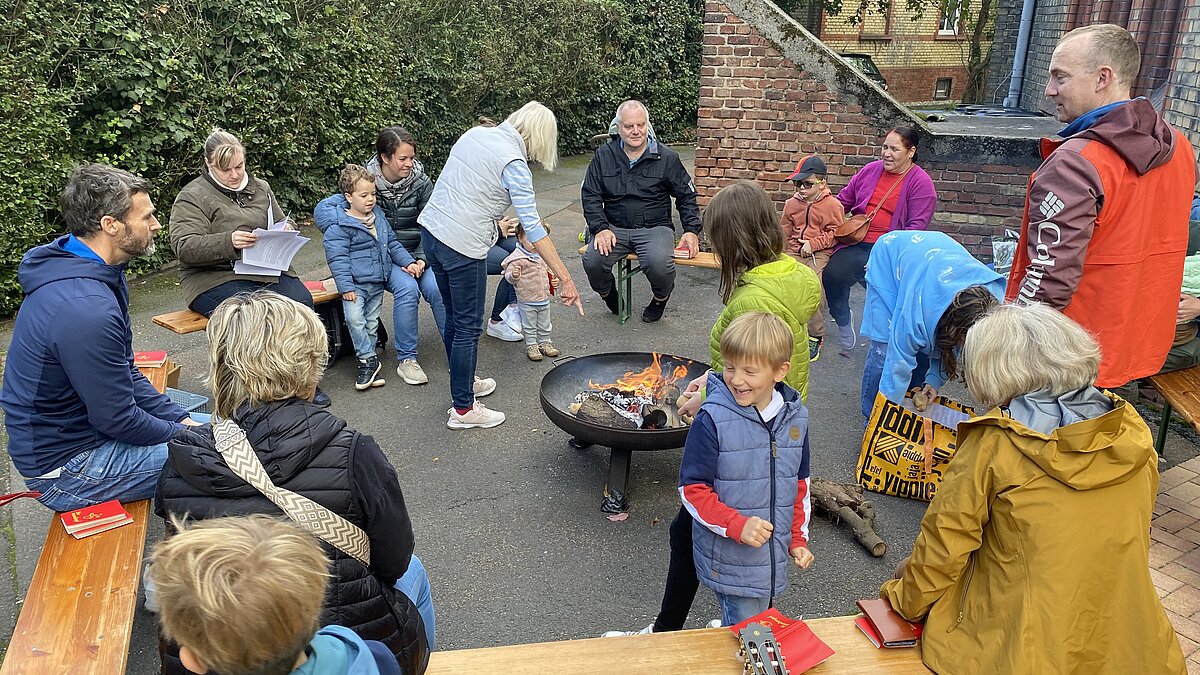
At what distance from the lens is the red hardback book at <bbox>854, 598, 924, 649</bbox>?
269cm

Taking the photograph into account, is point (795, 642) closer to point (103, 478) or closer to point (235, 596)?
point (235, 596)

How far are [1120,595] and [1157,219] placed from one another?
2.13 metres

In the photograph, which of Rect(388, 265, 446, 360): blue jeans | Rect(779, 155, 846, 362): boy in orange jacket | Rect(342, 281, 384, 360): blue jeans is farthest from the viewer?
Rect(779, 155, 846, 362): boy in orange jacket

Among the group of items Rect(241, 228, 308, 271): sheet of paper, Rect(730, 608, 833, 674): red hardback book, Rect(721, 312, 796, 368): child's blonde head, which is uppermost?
Rect(721, 312, 796, 368): child's blonde head

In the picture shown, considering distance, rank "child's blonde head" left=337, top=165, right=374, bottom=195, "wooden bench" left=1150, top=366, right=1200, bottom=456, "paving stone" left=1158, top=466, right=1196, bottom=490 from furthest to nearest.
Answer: "child's blonde head" left=337, top=165, right=374, bottom=195
"paving stone" left=1158, top=466, right=1196, bottom=490
"wooden bench" left=1150, top=366, right=1200, bottom=456

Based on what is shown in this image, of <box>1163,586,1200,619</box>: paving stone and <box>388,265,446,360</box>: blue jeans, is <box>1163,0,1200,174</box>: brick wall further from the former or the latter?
<box>388,265,446,360</box>: blue jeans

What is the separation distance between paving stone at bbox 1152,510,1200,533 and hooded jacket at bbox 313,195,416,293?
5.02 meters

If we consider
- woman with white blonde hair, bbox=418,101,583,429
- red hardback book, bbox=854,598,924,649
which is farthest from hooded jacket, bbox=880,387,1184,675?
woman with white blonde hair, bbox=418,101,583,429

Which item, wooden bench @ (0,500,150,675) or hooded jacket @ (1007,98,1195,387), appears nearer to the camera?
wooden bench @ (0,500,150,675)

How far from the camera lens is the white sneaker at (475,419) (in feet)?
17.8

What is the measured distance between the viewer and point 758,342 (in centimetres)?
279

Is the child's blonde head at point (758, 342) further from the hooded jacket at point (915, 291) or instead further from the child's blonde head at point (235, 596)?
the hooded jacket at point (915, 291)

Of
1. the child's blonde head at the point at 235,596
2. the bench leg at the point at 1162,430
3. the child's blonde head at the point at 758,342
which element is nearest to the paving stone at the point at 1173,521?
the bench leg at the point at 1162,430

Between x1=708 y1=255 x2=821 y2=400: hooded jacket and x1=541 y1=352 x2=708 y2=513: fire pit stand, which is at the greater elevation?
x1=708 y1=255 x2=821 y2=400: hooded jacket
